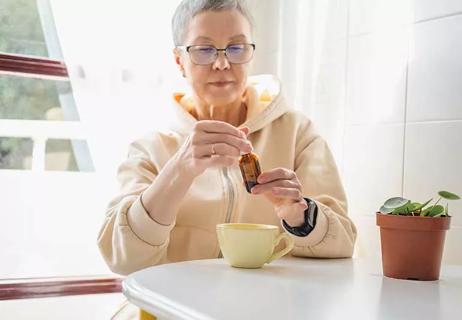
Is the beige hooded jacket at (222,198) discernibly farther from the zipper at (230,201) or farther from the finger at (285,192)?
the finger at (285,192)

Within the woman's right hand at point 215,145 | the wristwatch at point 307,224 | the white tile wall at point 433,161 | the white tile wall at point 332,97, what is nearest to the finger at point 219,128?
the woman's right hand at point 215,145

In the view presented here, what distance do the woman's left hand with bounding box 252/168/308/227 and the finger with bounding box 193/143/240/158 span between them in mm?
68

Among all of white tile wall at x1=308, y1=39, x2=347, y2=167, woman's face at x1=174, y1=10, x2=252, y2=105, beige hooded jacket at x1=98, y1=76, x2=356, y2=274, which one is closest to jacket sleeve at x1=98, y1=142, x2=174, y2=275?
beige hooded jacket at x1=98, y1=76, x2=356, y2=274

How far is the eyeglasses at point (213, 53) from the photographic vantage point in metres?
1.40

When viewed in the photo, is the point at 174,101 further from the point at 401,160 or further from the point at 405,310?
the point at 405,310

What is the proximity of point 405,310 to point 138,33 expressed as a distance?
1272 mm

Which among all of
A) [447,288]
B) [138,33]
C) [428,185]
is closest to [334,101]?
[428,185]

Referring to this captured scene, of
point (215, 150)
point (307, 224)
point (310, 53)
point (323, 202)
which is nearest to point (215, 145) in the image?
point (215, 150)

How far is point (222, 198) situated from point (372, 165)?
1.42ft

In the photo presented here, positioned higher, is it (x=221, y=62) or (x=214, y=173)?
(x=221, y=62)

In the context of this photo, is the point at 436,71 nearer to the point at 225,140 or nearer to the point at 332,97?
the point at 332,97

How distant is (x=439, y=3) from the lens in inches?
53.8

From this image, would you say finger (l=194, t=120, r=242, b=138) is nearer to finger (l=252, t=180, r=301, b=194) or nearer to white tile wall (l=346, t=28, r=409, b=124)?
finger (l=252, t=180, r=301, b=194)

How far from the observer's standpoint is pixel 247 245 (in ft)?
3.43
